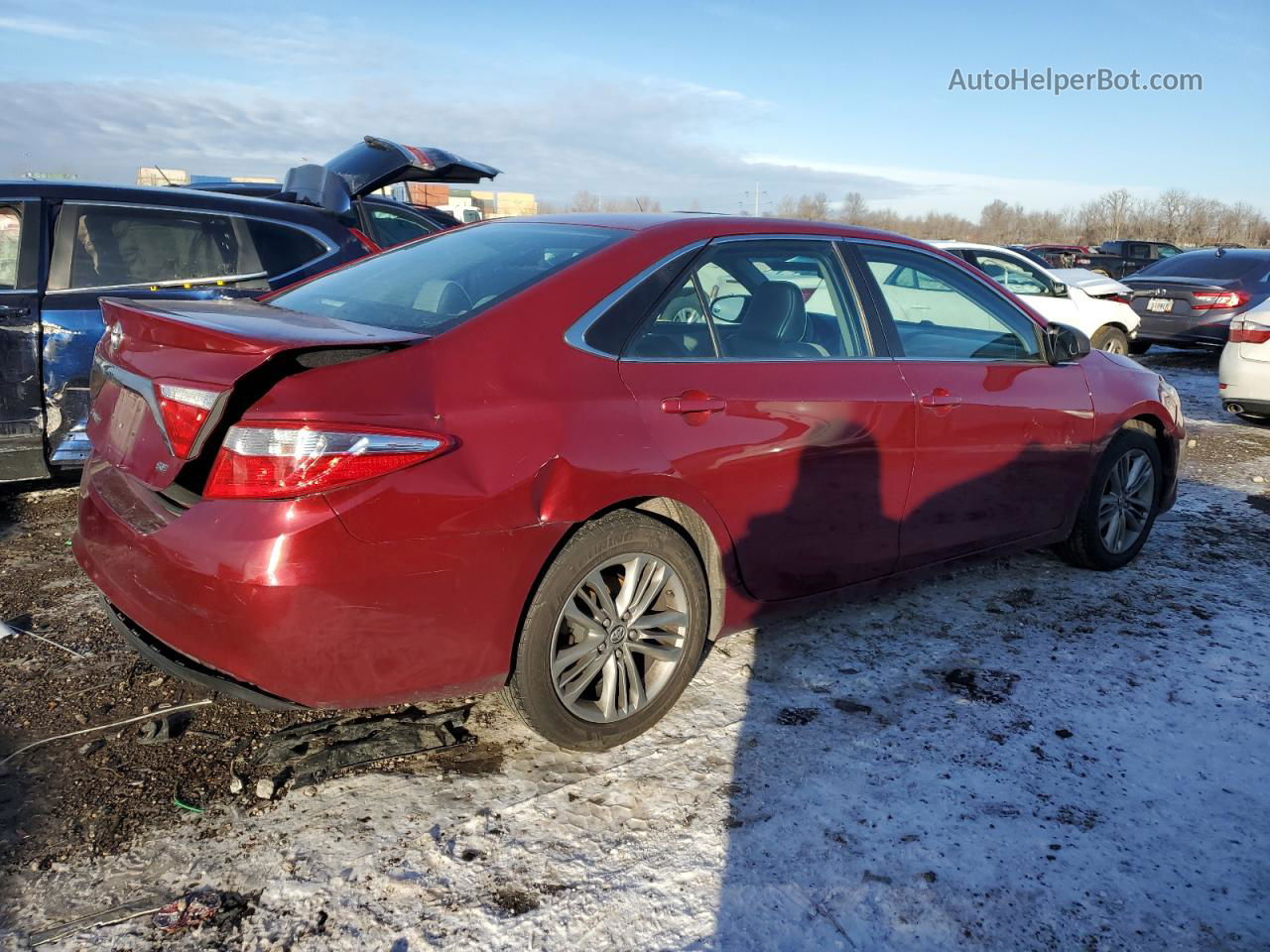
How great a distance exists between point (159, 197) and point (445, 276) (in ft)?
9.83

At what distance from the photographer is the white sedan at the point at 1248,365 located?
8.11 meters

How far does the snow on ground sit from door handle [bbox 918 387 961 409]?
963 mm

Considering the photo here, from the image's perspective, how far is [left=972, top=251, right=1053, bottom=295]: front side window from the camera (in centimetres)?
1191

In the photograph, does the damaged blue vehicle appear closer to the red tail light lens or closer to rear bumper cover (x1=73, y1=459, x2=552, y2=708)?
the red tail light lens

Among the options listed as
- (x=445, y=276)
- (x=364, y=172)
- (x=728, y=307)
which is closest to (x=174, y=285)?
(x=364, y=172)

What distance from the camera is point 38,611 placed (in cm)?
388

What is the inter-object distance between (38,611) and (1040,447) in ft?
13.6

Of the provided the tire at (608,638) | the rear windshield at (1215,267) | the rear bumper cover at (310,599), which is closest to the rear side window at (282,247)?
the rear bumper cover at (310,599)

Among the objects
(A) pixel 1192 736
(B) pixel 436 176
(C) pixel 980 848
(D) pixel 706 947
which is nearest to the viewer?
(D) pixel 706 947

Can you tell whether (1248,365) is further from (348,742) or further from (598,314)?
(348,742)

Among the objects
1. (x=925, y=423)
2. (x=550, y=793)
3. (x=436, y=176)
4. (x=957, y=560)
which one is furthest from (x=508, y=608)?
(x=436, y=176)

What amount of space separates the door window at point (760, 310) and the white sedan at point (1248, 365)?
6.27 meters

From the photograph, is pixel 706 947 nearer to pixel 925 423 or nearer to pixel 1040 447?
pixel 925 423

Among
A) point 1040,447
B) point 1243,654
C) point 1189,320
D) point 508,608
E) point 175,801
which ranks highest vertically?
point 1189,320
